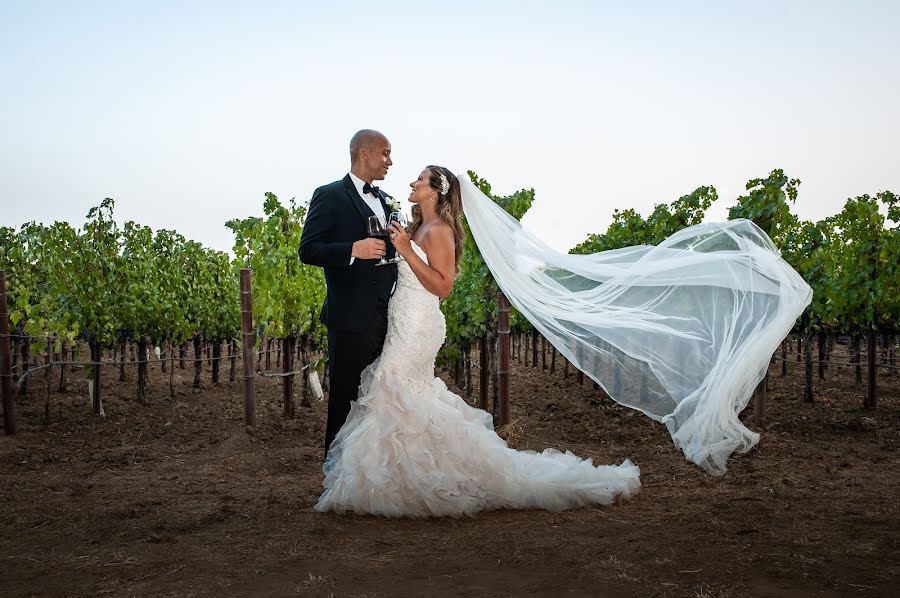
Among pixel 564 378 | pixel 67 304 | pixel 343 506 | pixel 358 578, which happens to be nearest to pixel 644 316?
pixel 343 506

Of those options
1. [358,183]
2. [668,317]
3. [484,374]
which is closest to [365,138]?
[358,183]

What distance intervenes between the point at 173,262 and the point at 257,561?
1118 cm

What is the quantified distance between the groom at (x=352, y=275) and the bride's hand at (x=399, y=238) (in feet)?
0.83

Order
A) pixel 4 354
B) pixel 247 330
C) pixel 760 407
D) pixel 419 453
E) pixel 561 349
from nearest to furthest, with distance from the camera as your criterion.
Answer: pixel 419 453 < pixel 561 349 < pixel 4 354 < pixel 247 330 < pixel 760 407

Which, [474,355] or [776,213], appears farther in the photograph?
[474,355]

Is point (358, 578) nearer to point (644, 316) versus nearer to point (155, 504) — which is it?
point (155, 504)

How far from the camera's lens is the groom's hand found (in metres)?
4.43

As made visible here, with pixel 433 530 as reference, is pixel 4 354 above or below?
above

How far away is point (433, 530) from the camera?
4348mm

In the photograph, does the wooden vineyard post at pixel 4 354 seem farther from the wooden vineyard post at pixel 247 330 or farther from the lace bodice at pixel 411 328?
the lace bodice at pixel 411 328

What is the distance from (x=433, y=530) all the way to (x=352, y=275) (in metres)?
1.54

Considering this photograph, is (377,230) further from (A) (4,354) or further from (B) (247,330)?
(A) (4,354)

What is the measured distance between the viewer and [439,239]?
4.64 m

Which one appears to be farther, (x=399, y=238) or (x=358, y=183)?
(x=358, y=183)
